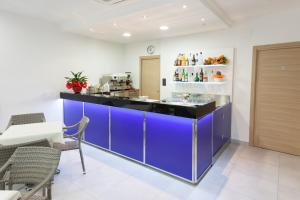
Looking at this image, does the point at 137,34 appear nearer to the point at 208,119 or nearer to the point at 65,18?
the point at 65,18

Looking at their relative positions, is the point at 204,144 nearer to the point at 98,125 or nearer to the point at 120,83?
the point at 98,125

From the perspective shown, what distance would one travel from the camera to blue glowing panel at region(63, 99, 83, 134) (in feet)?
13.9

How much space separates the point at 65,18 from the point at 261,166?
4832 mm

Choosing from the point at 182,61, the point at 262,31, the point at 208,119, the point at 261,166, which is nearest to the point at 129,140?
the point at 208,119

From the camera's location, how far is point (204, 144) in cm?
278

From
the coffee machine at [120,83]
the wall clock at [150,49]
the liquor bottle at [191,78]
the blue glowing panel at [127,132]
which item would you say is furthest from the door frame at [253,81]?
the coffee machine at [120,83]

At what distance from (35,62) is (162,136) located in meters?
3.41

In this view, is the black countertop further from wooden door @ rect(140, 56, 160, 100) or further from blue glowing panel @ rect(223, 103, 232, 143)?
wooden door @ rect(140, 56, 160, 100)

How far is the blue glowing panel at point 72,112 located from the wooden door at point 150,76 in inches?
92.9

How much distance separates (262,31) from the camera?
3.83 m

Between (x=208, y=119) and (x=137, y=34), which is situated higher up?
(x=137, y=34)

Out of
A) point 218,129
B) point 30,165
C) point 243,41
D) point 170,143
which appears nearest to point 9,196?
point 30,165

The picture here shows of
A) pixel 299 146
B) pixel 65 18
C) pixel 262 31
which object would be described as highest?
pixel 65 18

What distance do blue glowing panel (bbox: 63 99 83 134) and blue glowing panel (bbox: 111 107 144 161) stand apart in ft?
3.71
